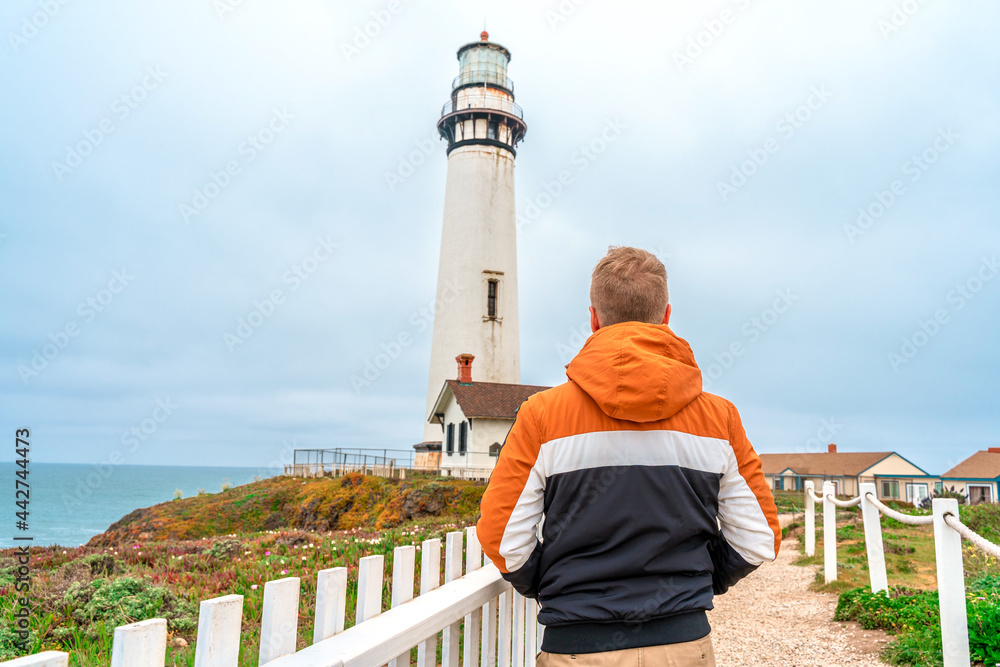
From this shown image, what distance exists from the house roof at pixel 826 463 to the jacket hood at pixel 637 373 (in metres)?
40.8

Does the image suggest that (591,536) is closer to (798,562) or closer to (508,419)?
(798,562)

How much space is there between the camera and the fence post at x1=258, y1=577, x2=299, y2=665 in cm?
192

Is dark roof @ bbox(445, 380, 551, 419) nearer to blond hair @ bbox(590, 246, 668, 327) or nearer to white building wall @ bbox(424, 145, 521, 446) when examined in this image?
white building wall @ bbox(424, 145, 521, 446)

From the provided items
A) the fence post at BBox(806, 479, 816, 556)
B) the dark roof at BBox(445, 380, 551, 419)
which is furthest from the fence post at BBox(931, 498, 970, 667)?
the dark roof at BBox(445, 380, 551, 419)

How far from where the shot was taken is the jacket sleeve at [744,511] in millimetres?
2412

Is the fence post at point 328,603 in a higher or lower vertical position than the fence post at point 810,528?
higher

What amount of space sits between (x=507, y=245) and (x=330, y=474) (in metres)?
13.8

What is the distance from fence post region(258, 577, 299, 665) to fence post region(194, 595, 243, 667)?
135 millimetres

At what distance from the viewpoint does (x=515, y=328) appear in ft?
102

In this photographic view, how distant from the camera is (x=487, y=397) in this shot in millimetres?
27344

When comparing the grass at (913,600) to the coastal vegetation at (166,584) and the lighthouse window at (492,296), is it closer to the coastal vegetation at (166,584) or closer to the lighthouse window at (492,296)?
the coastal vegetation at (166,584)

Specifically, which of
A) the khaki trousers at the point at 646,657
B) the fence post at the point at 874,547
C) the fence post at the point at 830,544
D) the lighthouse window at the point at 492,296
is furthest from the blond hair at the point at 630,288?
the lighthouse window at the point at 492,296

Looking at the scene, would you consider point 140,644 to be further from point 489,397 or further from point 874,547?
point 489,397

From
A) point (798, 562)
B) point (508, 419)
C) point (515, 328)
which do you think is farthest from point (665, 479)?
point (515, 328)
